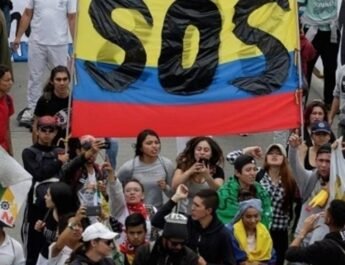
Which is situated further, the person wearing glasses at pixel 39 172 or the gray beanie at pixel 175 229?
the person wearing glasses at pixel 39 172

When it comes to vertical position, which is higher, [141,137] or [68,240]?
[141,137]

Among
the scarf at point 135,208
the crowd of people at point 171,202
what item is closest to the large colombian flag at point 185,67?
the crowd of people at point 171,202

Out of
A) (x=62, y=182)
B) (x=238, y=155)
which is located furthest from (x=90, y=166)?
(x=238, y=155)

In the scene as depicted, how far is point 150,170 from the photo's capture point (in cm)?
1230

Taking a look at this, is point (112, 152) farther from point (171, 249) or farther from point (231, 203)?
point (171, 249)

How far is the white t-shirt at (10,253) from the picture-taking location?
420 inches

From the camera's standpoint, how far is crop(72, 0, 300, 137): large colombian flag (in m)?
12.7

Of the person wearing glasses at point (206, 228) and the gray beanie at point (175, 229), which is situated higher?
the gray beanie at point (175, 229)

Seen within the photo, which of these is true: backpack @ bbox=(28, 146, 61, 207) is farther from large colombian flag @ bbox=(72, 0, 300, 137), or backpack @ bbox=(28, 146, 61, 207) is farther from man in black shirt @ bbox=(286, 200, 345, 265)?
man in black shirt @ bbox=(286, 200, 345, 265)

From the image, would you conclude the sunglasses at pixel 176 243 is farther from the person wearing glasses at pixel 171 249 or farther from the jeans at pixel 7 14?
the jeans at pixel 7 14

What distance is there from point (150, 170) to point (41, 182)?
0.91 metres

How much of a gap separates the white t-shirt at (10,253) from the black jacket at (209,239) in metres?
1.06

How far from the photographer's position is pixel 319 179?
12094 mm

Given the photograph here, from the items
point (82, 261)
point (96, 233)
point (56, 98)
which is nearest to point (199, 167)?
point (56, 98)
